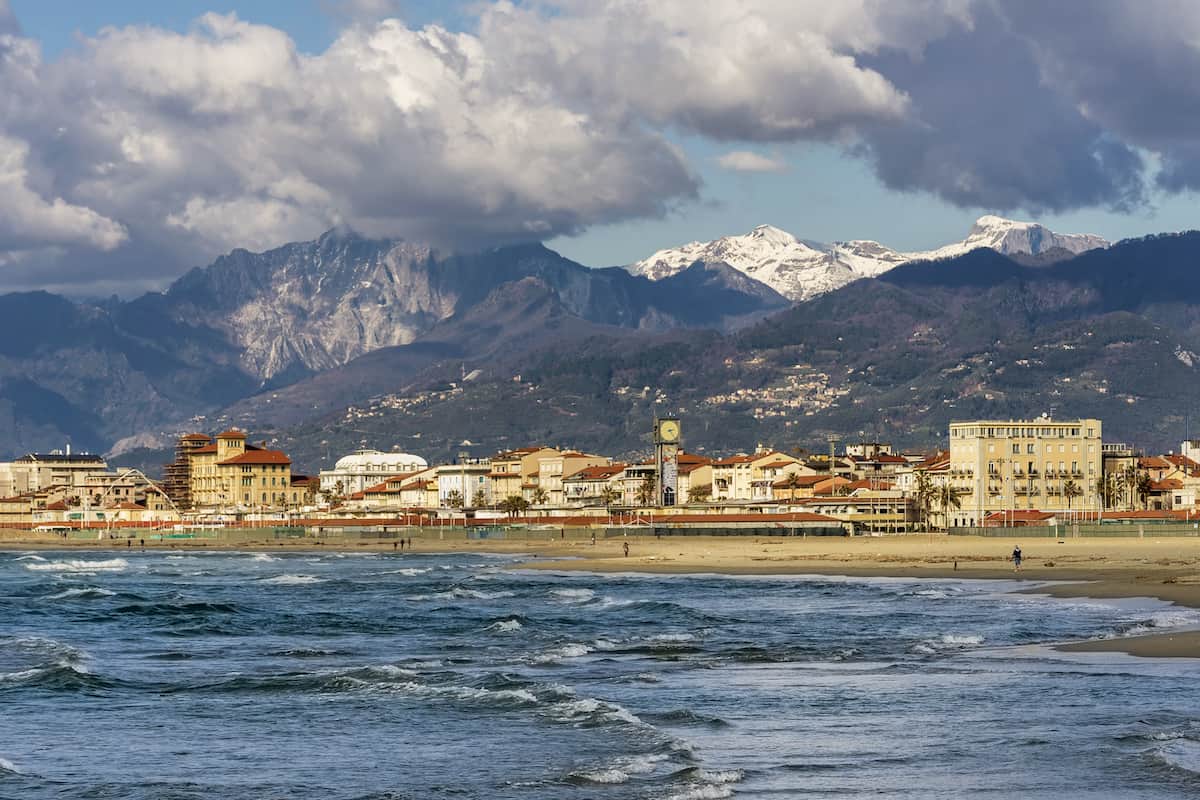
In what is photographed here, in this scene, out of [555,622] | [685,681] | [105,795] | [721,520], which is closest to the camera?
[105,795]

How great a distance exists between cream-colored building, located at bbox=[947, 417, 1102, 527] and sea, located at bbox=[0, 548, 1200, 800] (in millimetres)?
103696

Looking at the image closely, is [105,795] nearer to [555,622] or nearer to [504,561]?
[555,622]

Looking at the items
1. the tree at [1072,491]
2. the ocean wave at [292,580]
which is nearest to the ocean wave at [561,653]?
the ocean wave at [292,580]

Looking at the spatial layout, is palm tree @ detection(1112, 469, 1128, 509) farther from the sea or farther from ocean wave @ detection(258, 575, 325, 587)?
the sea

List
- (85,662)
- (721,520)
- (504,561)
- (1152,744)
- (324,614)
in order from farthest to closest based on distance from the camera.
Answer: (721,520)
(504,561)
(324,614)
(85,662)
(1152,744)

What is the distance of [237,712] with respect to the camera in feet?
127

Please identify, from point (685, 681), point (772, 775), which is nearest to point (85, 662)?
point (685, 681)

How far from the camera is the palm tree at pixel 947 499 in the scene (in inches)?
6604

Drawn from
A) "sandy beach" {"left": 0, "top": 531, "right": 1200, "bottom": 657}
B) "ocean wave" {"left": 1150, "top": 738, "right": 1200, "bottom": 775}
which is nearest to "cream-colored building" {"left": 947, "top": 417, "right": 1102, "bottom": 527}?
"sandy beach" {"left": 0, "top": 531, "right": 1200, "bottom": 657}

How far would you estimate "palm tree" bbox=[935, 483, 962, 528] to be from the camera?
168 meters

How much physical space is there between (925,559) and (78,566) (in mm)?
58575

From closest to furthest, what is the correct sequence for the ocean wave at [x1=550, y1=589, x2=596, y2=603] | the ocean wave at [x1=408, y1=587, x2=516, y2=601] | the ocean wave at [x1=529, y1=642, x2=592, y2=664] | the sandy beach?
the ocean wave at [x1=529, y1=642, x2=592, y2=664], the sandy beach, the ocean wave at [x1=550, y1=589, x2=596, y2=603], the ocean wave at [x1=408, y1=587, x2=516, y2=601]

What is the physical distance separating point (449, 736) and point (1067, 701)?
40.8ft

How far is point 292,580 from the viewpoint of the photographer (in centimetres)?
9781
